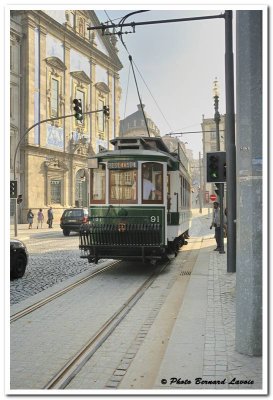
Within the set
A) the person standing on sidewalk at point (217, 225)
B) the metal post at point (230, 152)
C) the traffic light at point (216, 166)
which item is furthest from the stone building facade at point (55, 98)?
the metal post at point (230, 152)

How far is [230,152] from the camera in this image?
10539 mm

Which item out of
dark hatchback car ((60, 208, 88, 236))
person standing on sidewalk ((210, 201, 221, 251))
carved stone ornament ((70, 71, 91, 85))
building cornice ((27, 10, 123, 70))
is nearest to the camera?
person standing on sidewalk ((210, 201, 221, 251))

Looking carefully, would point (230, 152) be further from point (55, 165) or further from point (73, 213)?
point (55, 165)

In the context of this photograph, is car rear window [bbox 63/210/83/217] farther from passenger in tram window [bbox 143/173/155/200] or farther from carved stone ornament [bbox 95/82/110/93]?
carved stone ornament [bbox 95/82/110/93]

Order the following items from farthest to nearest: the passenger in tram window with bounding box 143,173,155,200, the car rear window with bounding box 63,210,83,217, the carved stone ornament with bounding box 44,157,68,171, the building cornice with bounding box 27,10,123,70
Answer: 1. the carved stone ornament with bounding box 44,157,68,171
2. the building cornice with bounding box 27,10,123,70
3. the car rear window with bounding box 63,210,83,217
4. the passenger in tram window with bounding box 143,173,155,200

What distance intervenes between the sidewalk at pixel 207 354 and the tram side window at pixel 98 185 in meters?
3.75

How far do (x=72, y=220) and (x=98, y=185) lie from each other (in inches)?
627

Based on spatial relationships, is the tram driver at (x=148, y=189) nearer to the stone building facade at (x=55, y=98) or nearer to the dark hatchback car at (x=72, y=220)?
the dark hatchback car at (x=72, y=220)

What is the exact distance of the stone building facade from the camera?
3591 centimetres

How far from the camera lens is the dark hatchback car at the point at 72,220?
86.8ft

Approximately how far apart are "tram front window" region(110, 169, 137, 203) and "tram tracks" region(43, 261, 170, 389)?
296 cm

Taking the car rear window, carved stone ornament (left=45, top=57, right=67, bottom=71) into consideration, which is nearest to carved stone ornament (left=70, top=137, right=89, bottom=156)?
carved stone ornament (left=45, top=57, right=67, bottom=71)

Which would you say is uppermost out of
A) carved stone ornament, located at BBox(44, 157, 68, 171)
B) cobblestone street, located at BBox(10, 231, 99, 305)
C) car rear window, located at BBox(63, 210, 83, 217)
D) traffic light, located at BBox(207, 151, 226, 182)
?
carved stone ornament, located at BBox(44, 157, 68, 171)
